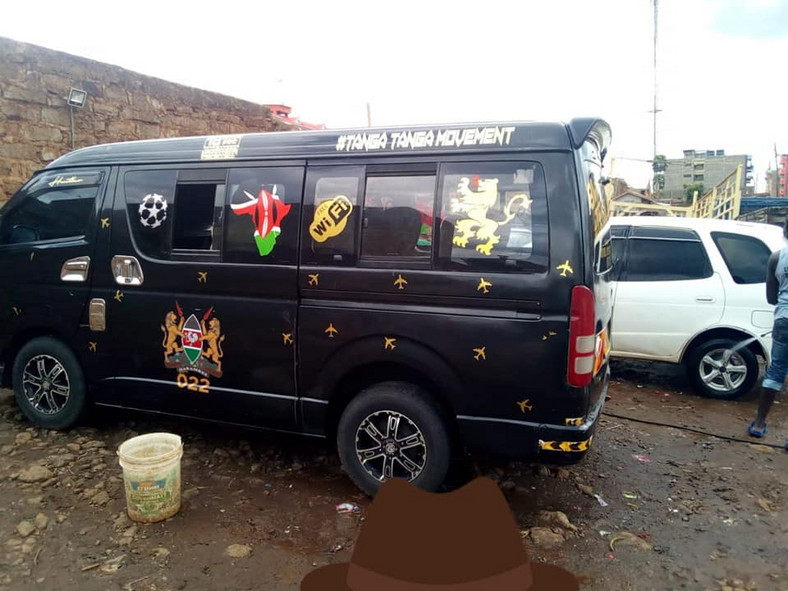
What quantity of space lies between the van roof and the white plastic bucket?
193cm

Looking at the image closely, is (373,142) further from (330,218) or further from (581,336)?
(581,336)

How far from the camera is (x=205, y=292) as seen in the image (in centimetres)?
366

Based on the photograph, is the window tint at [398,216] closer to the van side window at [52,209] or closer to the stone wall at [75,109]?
the van side window at [52,209]

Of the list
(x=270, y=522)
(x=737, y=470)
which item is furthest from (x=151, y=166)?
(x=737, y=470)

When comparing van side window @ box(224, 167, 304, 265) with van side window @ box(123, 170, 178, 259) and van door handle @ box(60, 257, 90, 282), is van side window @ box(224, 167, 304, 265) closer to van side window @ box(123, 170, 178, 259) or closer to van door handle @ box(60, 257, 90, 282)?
van side window @ box(123, 170, 178, 259)

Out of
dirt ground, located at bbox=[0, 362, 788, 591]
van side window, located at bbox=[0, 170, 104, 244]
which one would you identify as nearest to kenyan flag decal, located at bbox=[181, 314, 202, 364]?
dirt ground, located at bbox=[0, 362, 788, 591]

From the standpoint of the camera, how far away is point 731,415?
17.0 feet

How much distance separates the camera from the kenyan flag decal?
369 centimetres

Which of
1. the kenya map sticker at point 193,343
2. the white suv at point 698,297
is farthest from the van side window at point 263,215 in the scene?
the white suv at point 698,297

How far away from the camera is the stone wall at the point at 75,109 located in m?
6.61

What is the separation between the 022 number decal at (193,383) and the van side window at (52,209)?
1.38 meters

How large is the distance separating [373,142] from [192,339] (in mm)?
1800
